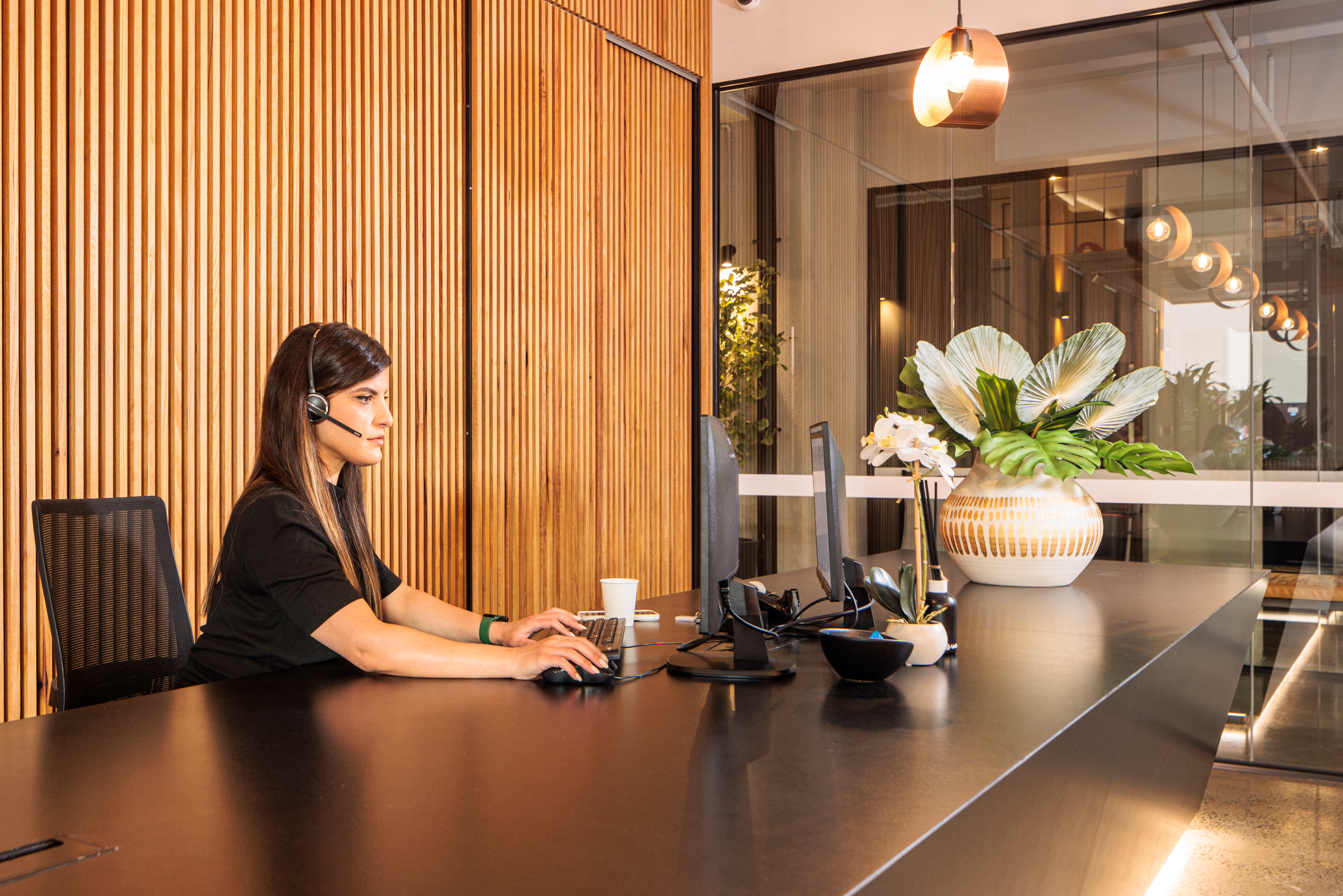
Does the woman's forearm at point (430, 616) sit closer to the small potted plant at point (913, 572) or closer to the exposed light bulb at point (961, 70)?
the small potted plant at point (913, 572)

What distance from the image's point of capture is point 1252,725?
14.2ft

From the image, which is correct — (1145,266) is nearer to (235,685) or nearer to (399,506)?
(399,506)

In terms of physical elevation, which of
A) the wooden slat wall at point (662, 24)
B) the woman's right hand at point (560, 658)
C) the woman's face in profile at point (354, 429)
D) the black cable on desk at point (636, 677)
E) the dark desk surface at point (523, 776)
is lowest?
the black cable on desk at point (636, 677)

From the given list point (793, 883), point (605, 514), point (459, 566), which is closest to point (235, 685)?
point (793, 883)

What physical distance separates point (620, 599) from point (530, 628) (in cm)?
27

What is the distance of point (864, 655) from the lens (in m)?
1.58

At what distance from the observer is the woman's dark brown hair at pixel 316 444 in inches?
79.6

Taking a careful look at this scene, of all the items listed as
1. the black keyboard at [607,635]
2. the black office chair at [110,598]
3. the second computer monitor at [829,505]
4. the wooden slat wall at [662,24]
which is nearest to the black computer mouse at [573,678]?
the black keyboard at [607,635]

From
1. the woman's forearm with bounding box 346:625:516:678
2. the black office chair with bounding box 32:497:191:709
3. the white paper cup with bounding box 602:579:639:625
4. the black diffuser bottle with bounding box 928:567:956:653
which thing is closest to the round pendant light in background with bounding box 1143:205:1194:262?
Answer: the black diffuser bottle with bounding box 928:567:956:653

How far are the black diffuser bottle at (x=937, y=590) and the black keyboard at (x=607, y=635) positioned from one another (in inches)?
22.1

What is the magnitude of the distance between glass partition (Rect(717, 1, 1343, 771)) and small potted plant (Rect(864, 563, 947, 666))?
3159 millimetres

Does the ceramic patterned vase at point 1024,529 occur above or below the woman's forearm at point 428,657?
above

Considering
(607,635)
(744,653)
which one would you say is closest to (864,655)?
(744,653)

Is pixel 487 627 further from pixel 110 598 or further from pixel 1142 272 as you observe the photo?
pixel 1142 272
